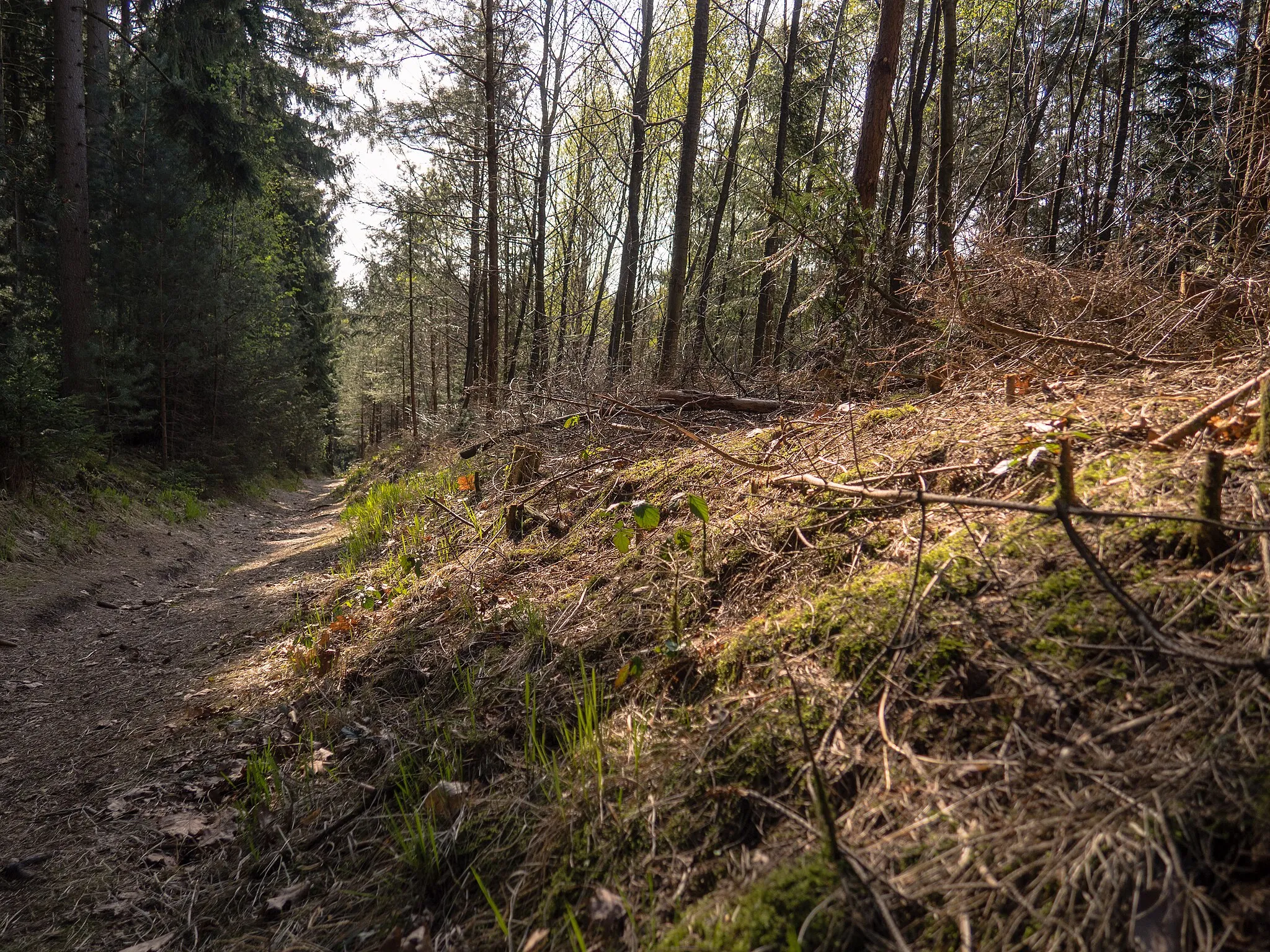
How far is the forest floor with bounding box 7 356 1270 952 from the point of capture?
1.07 meters

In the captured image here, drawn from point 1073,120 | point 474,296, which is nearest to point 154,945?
point 1073,120

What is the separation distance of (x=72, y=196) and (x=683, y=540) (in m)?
12.9

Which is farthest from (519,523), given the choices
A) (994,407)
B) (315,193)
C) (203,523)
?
(315,193)

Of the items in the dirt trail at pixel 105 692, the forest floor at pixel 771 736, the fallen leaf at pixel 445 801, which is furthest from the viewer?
the dirt trail at pixel 105 692

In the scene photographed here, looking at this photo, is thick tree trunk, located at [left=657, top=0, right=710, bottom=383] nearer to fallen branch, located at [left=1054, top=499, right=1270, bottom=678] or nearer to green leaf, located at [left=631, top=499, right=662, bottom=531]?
green leaf, located at [left=631, top=499, right=662, bottom=531]

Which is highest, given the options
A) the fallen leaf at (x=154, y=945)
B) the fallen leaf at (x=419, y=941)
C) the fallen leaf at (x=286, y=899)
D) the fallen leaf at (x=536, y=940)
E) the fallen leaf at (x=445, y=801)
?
the fallen leaf at (x=536, y=940)

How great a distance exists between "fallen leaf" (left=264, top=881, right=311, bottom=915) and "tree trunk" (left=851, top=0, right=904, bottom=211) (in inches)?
257

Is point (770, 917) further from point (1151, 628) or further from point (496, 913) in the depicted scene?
point (1151, 628)

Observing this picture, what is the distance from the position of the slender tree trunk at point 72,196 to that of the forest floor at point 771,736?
912 centimetres

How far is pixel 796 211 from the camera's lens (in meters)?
4.85

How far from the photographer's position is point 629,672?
210 cm

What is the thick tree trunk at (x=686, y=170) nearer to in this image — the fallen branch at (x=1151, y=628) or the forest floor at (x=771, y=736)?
the forest floor at (x=771, y=736)

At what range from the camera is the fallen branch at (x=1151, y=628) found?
1.10 m

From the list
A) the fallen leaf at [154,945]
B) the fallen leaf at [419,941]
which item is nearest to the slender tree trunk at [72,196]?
the fallen leaf at [154,945]
